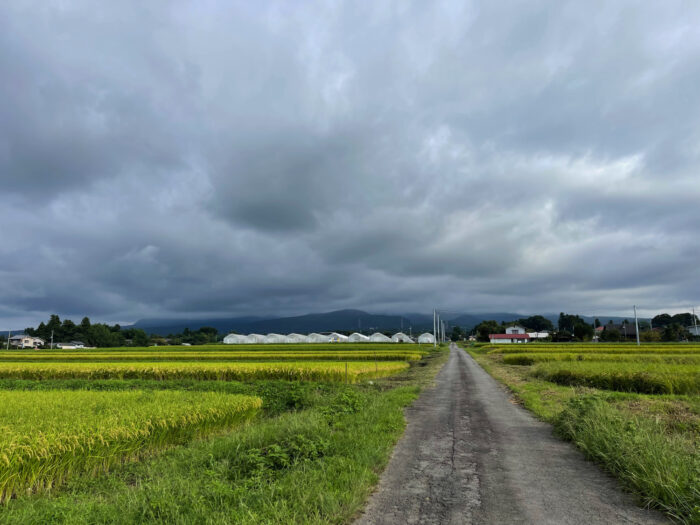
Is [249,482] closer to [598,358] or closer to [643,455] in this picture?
[643,455]

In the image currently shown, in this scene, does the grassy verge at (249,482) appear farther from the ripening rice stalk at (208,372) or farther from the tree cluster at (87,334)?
the tree cluster at (87,334)

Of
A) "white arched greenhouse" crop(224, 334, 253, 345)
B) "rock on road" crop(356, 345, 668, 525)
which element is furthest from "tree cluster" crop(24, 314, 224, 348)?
"rock on road" crop(356, 345, 668, 525)

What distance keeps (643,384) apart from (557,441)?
12.9 meters

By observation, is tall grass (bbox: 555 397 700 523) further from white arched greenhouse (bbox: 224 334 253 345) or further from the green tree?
the green tree

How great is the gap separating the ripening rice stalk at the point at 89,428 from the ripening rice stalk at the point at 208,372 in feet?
34.7

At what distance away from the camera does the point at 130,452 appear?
8.45 metres

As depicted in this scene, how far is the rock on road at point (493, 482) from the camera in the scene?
4.88 meters

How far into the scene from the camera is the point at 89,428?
7781 millimetres

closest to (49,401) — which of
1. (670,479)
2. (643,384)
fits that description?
(670,479)

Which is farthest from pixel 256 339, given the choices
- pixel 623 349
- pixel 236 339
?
pixel 623 349

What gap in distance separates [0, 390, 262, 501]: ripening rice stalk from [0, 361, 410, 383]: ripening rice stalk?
34.7ft

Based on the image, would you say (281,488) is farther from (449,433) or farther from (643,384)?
(643,384)

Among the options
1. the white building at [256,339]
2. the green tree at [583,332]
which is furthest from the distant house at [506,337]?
the white building at [256,339]

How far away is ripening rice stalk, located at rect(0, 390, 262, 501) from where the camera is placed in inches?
258
